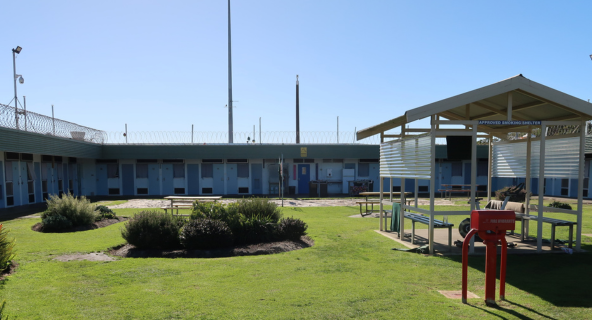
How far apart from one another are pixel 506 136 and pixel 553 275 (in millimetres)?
5672

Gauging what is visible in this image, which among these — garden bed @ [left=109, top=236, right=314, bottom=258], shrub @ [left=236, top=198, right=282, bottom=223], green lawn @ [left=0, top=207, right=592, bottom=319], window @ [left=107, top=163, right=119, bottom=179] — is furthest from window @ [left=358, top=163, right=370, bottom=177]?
garden bed @ [left=109, top=236, right=314, bottom=258]

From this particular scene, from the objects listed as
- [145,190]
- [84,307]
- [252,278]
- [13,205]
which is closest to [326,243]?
[252,278]

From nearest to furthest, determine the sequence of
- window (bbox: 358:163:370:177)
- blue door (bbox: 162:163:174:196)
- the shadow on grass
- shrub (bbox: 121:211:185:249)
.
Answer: the shadow on grass, shrub (bbox: 121:211:185:249), blue door (bbox: 162:163:174:196), window (bbox: 358:163:370:177)

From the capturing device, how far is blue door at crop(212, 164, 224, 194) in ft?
90.8

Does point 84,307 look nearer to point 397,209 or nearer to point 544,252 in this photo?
point 397,209

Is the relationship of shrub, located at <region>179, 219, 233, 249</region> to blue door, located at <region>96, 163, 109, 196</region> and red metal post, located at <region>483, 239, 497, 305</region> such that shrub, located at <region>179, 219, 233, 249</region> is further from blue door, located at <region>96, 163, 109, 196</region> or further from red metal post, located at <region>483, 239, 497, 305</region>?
blue door, located at <region>96, 163, 109, 196</region>

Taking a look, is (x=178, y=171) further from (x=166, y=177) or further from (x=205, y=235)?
(x=205, y=235)

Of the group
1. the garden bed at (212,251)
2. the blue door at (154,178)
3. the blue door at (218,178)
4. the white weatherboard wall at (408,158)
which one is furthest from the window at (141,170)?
the white weatherboard wall at (408,158)

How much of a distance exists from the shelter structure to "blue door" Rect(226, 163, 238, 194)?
18035mm

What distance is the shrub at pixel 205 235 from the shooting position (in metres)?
8.41

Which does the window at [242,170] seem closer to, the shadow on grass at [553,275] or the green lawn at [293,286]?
the green lawn at [293,286]

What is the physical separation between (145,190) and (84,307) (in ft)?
79.0

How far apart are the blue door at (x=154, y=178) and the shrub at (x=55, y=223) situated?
16.1 metres

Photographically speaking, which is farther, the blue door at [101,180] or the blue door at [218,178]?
the blue door at [218,178]
